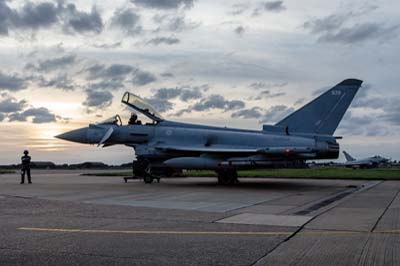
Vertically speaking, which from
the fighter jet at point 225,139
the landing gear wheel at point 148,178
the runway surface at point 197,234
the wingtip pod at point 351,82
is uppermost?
the wingtip pod at point 351,82

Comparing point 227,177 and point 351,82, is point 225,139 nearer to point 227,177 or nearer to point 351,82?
point 227,177

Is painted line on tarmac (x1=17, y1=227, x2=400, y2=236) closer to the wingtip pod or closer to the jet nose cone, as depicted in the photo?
the wingtip pod

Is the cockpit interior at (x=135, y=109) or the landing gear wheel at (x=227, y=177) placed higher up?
the cockpit interior at (x=135, y=109)

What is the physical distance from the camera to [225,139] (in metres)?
23.3

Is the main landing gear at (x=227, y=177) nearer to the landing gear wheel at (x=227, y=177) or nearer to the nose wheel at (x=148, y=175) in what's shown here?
the landing gear wheel at (x=227, y=177)

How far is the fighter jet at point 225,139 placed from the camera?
21.8m

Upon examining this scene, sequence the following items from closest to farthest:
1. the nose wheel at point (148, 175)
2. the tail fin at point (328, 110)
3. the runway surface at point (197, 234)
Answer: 1. the runway surface at point (197, 234)
2. the tail fin at point (328, 110)
3. the nose wheel at point (148, 175)

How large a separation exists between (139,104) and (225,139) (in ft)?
15.9

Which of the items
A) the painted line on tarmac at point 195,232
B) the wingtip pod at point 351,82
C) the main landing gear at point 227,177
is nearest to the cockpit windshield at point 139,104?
the main landing gear at point 227,177

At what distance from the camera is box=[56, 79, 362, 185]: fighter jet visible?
2180 cm

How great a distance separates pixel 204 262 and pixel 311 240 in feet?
7.64

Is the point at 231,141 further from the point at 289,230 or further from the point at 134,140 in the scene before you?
the point at 289,230

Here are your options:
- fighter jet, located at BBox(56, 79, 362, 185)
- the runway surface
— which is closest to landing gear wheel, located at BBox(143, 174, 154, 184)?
fighter jet, located at BBox(56, 79, 362, 185)

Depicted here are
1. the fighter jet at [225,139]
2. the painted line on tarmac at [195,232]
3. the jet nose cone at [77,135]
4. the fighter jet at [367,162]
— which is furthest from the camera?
the fighter jet at [367,162]
